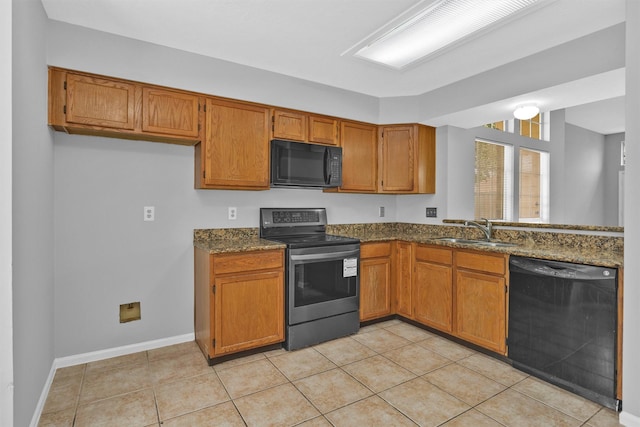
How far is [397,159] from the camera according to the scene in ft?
12.5

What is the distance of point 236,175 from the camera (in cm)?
295

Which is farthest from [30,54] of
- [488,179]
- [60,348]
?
[488,179]

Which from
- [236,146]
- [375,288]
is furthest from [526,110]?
[236,146]

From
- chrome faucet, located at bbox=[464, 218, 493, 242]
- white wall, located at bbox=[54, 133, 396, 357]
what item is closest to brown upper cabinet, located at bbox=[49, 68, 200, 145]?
white wall, located at bbox=[54, 133, 396, 357]

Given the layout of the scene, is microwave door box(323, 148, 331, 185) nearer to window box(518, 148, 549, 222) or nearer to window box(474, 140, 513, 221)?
window box(474, 140, 513, 221)

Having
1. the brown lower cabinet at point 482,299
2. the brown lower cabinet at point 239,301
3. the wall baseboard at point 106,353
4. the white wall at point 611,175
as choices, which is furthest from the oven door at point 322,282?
the white wall at point 611,175

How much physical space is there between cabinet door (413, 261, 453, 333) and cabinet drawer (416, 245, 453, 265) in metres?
0.05

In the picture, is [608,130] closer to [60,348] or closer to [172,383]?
[172,383]

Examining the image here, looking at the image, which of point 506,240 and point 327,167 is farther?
point 327,167

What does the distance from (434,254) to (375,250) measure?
569 millimetres

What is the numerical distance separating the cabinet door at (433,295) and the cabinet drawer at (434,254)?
0.05 m

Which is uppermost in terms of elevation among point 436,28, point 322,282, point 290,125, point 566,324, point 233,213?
point 436,28

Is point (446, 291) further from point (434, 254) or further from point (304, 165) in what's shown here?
point (304, 165)

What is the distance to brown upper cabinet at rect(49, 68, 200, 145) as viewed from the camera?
2.34 metres
